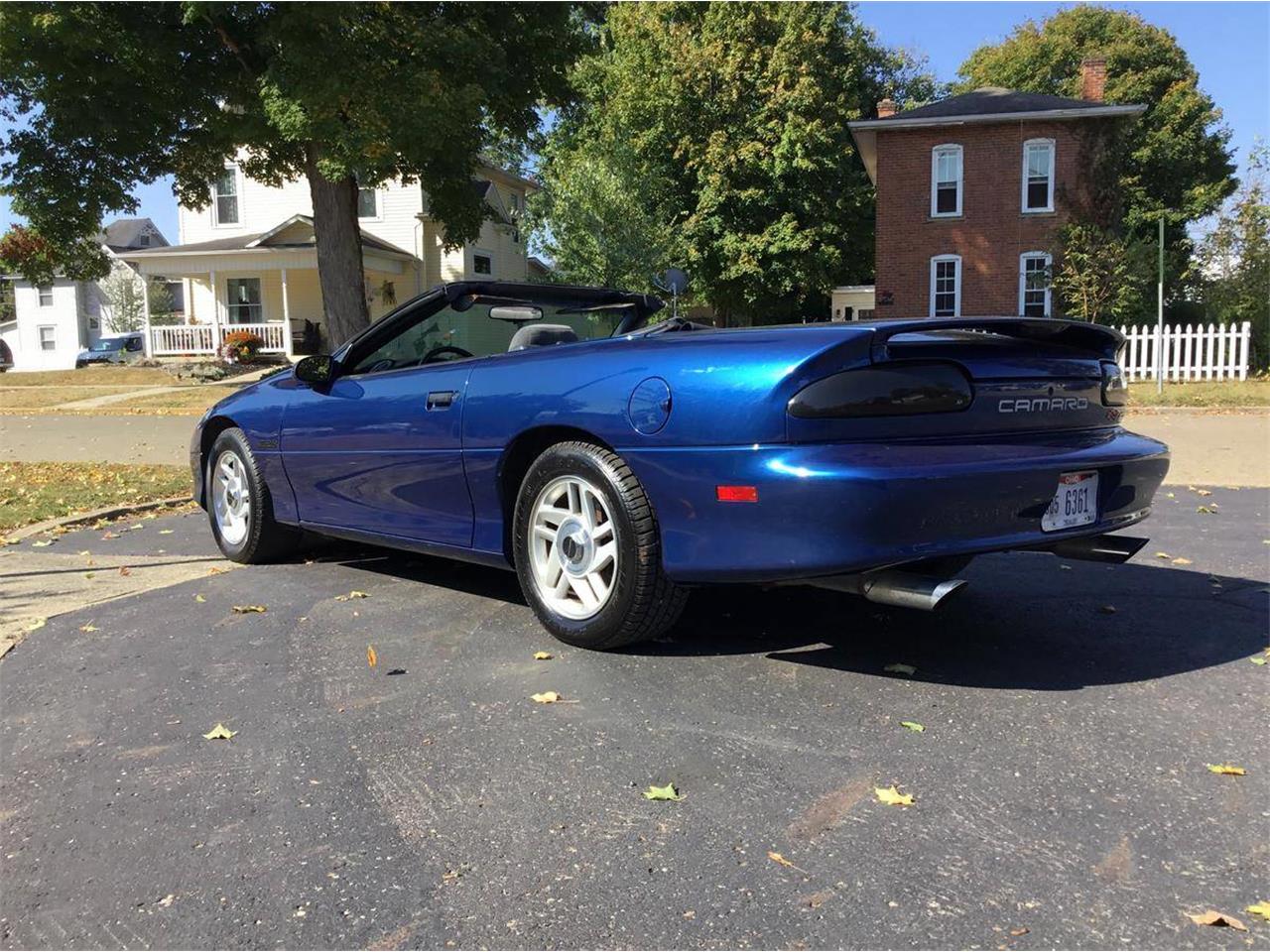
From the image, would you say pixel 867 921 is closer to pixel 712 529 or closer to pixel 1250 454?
pixel 712 529

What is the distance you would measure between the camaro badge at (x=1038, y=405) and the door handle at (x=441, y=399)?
2.22 m

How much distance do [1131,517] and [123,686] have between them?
393 cm

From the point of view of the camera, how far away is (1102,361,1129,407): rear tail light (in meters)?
3.78

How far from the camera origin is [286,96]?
1391 cm

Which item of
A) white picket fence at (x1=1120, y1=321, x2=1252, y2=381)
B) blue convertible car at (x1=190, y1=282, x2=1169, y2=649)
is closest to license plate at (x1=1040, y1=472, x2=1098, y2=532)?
blue convertible car at (x1=190, y1=282, x2=1169, y2=649)

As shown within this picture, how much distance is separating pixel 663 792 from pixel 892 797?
617 mm

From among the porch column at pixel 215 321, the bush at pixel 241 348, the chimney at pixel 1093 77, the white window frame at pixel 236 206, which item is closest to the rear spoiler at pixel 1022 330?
the bush at pixel 241 348

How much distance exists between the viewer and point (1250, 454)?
9977 mm

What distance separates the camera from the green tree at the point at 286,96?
A: 13750mm

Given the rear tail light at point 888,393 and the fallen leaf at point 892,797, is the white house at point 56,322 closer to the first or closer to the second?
the rear tail light at point 888,393

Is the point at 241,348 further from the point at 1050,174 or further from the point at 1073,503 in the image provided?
the point at 1073,503

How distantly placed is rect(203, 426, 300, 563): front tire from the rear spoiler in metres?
3.68

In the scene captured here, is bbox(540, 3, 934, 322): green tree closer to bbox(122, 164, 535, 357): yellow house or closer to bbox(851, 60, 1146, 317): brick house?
bbox(851, 60, 1146, 317): brick house

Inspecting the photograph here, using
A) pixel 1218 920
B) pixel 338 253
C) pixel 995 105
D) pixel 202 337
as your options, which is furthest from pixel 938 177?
pixel 1218 920
